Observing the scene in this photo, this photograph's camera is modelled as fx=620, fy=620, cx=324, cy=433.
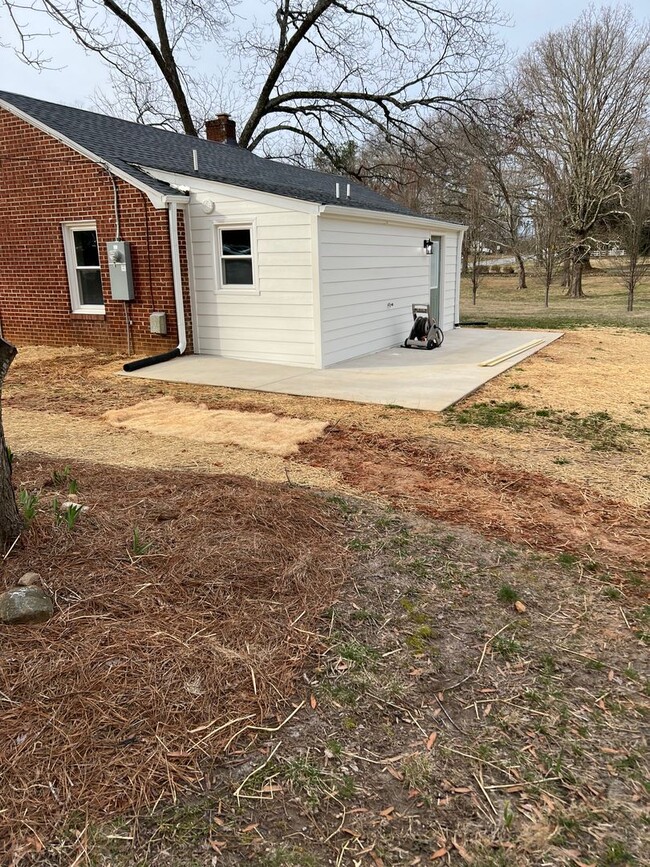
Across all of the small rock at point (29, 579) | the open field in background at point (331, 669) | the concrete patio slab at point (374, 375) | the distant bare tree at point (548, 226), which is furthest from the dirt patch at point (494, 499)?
the distant bare tree at point (548, 226)

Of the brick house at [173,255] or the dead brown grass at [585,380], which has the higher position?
the brick house at [173,255]

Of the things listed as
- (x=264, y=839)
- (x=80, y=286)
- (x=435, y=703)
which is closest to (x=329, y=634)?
(x=435, y=703)

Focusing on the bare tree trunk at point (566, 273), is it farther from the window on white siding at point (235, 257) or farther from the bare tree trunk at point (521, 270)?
the window on white siding at point (235, 257)

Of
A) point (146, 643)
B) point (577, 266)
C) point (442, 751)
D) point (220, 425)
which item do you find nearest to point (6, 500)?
point (146, 643)

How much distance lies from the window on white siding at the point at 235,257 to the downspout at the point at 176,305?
0.66 m

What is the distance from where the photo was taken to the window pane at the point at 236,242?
955 cm

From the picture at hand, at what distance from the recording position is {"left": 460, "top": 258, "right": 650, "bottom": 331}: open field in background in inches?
699

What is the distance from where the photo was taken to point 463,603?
3053 mm

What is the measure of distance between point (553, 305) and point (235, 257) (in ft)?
59.6

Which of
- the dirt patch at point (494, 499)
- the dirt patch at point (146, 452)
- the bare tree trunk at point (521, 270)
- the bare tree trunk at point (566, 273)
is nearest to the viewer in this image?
the dirt patch at point (494, 499)

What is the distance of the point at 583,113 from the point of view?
83.3 feet

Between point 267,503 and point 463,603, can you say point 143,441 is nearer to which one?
point 267,503

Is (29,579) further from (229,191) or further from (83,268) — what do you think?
(83,268)

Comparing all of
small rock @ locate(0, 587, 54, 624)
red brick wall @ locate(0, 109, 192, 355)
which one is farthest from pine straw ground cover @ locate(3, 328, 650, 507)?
small rock @ locate(0, 587, 54, 624)
